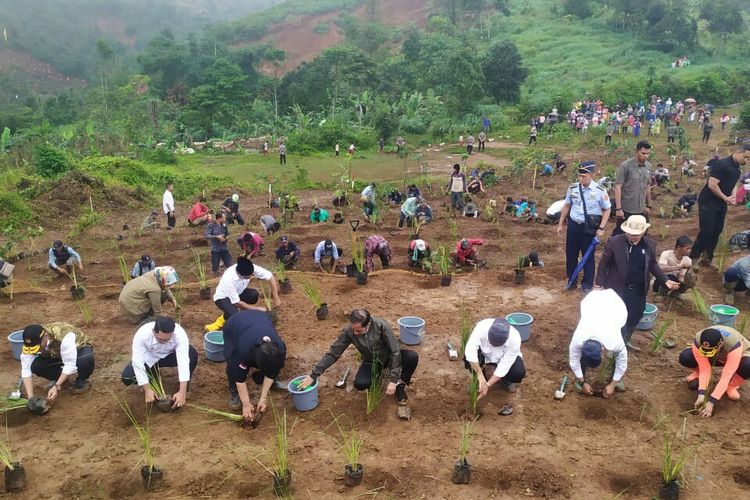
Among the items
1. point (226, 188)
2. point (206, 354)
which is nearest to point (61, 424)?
point (206, 354)

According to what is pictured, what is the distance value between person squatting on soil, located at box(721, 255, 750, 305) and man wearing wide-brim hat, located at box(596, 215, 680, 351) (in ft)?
6.64

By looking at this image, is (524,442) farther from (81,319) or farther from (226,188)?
(226,188)

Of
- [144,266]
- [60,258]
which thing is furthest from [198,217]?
[144,266]

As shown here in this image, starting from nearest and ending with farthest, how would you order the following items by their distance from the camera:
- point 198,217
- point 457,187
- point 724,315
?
point 724,315, point 457,187, point 198,217

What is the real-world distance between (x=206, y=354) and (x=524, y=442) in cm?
360

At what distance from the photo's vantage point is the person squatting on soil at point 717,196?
7434 millimetres

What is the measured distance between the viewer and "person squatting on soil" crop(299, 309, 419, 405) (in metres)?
5.22

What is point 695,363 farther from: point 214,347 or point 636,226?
point 214,347

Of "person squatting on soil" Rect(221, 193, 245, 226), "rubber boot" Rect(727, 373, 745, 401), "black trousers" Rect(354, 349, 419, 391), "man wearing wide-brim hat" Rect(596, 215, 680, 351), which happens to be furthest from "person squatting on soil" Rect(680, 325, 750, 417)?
"person squatting on soil" Rect(221, 193, 245, 226)

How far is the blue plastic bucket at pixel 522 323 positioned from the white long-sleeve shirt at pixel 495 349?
1.08 m

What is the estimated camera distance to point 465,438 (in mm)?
4434

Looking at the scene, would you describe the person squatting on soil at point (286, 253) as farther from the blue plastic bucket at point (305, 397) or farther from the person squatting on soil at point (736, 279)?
the person squatting on soil at point (736, 279)

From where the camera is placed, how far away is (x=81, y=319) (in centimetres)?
774

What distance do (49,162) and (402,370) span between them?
715 inches
